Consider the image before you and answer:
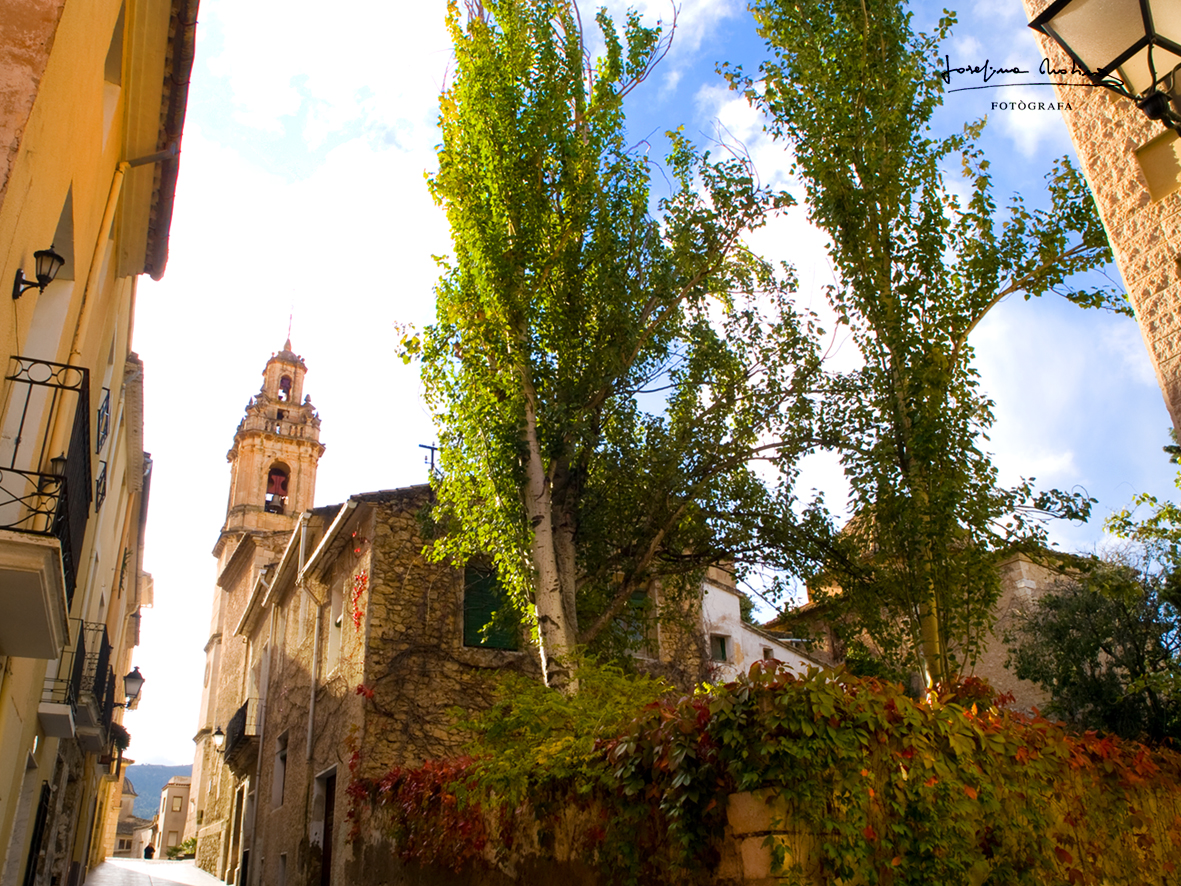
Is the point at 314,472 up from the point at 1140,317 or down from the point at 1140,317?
up

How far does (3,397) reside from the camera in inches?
186

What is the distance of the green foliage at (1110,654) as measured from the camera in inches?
492

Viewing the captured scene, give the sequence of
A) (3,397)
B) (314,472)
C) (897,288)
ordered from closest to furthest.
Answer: (3,397) → (897,288) → (314,472)

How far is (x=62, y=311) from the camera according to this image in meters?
5.95

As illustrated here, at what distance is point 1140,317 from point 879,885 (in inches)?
138

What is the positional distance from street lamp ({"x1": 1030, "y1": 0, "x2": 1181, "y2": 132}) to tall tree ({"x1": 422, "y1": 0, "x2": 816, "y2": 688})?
6470 mm

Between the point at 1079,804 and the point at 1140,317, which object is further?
the point at 1079,804

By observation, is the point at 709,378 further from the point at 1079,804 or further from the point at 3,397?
the point at 3,397

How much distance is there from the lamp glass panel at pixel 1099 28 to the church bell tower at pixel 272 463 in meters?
37.3

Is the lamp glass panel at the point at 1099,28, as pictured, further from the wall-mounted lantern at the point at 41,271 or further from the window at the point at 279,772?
the window at the point at 279,772

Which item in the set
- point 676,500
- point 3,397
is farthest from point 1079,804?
point 3,397

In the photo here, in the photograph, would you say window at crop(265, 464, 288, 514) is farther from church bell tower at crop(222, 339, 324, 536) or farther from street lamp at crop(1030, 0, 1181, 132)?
street lamp at crop(1030, 0, 1181, 132)

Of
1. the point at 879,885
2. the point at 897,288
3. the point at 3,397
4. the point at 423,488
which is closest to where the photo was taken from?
the point at 879,885

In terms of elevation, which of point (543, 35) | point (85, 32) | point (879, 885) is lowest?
point (879, 885)
